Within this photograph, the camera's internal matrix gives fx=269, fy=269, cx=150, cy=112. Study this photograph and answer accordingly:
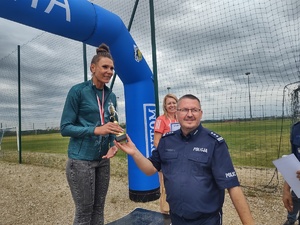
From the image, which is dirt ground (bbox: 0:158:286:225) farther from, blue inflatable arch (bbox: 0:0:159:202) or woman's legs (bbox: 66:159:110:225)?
woman's legs (bbox: 66:159:110:225)

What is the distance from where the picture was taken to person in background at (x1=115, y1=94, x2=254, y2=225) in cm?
178

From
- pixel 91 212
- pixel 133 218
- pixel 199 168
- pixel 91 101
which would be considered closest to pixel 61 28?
pixel 91 101

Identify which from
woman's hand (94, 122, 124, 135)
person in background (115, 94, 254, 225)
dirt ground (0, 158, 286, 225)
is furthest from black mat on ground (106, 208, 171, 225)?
woman's hand (94, 122, 124, 135)

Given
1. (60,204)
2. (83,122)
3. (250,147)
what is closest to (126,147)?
(83,122)

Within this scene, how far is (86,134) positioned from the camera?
221 centimetres

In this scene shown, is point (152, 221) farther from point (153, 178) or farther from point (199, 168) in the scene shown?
point (199, 168)

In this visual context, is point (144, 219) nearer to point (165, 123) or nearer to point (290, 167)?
point (165, 123)

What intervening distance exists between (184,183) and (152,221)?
198 centimetres

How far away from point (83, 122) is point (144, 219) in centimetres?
193

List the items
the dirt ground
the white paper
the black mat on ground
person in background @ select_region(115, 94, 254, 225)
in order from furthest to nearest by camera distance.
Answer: the dirt ground < the black mat on ground < the white paper < person in background @ select_region(115, 94, 254, 225)

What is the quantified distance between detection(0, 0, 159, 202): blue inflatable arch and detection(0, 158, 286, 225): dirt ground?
1.97 ft

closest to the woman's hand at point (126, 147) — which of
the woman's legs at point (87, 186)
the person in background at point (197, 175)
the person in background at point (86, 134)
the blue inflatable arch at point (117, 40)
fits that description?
the person in background at point (197, 175)

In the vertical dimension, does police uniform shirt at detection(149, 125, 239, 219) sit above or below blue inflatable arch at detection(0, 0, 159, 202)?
below

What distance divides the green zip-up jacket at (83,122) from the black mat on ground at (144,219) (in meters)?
1.51
